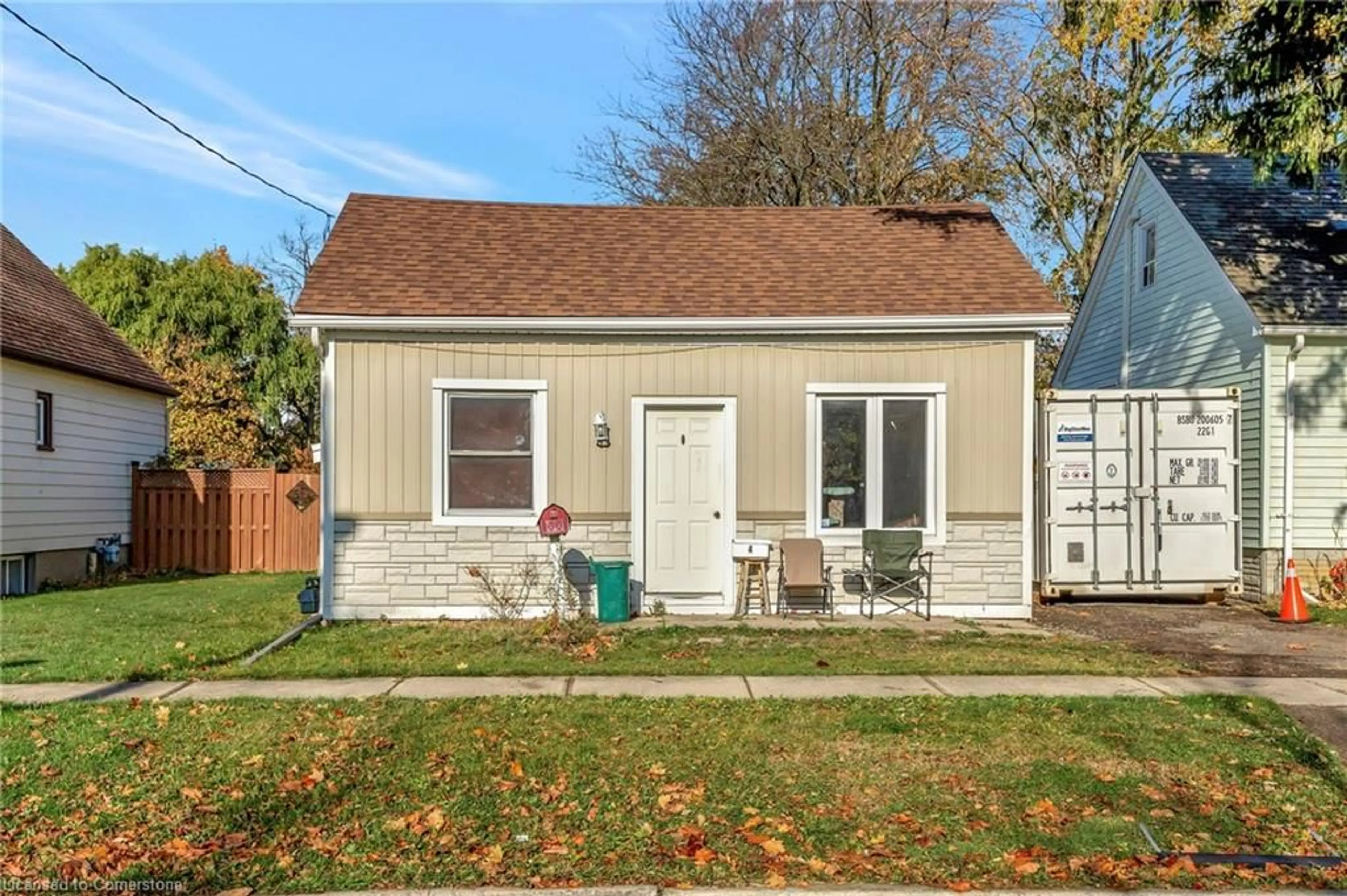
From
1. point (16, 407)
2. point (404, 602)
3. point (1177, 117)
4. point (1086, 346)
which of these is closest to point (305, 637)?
point (404, 602)

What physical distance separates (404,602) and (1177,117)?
40.8ft

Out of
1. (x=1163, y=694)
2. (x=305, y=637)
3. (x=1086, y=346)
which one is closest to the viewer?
(x=1163, y=694)

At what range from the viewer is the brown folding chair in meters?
9.66

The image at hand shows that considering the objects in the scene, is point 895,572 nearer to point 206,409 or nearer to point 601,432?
point 601,432

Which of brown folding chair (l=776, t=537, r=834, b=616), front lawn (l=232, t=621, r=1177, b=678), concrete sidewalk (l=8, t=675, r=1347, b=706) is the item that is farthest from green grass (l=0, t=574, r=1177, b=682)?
brown folding chair (l=776, t=537, r=834, b=616)

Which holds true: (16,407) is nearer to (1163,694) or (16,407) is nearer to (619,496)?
(619,496)

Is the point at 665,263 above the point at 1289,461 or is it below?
above

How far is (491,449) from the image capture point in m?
9.97

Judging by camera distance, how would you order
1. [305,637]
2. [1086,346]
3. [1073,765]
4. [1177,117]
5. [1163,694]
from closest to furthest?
[1073,765] → [1163,694] → [305,637] → [1177,117] → [1086,346]

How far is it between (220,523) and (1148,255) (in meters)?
16.5

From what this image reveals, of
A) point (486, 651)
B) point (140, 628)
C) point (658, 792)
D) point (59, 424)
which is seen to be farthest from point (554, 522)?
point (59, 424)

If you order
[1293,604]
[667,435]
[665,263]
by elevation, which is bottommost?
[1293,604]

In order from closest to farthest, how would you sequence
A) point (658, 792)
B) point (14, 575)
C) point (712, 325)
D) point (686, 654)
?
point (658, 792) → point (686, 654) → point (712, 325) → point (14, 575)

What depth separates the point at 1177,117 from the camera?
41.7ft
